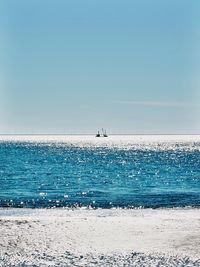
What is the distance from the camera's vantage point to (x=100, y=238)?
128 ft

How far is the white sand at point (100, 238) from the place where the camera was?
3181 centimetres

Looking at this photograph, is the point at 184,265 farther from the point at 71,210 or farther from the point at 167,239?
the point at 71,210

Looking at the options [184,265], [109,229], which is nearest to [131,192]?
[109,229]

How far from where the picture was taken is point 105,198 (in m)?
70.9

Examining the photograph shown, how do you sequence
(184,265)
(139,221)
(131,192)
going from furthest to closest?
(131,192)
(139,221)
(184,265)

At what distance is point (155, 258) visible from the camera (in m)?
32.3

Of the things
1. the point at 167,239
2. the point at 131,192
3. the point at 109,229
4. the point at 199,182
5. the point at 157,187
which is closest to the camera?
the point at 167,239

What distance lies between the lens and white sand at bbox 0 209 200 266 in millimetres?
31812

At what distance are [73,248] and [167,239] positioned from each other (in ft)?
24.0

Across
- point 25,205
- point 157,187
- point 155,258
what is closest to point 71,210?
point 25,205

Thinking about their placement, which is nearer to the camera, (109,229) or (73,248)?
(73,248)

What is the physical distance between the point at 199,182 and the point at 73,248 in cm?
6490

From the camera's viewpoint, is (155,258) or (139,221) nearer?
(155,258)

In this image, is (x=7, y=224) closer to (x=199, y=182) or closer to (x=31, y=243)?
(x=31, y=243)
